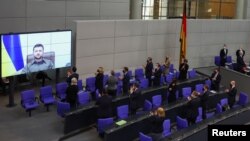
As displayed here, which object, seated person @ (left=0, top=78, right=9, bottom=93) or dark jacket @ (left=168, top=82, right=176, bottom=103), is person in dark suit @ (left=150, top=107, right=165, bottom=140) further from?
seated person @ (left=0, top=78, right=9, bottom=93)

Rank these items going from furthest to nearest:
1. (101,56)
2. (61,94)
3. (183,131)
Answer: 1. (101,56)
2. (61,94)
3. (183,131)

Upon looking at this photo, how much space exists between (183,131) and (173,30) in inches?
448

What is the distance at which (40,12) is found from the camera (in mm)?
17328

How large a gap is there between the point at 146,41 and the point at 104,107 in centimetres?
902

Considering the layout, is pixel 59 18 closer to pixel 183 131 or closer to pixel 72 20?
pixel 72 20

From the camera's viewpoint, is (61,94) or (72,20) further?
(72,20)

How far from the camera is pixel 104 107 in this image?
1211 centimetres

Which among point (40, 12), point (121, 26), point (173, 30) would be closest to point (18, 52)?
point (40, 12)

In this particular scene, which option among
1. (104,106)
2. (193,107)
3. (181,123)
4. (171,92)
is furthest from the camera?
(171,92)

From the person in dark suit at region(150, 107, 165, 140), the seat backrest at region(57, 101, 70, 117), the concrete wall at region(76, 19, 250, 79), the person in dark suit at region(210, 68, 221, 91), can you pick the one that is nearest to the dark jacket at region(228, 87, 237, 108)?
the person in dark suit at region(210, 68, 221, 91)

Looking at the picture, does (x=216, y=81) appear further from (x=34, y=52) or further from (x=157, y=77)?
(x=34, y=52)

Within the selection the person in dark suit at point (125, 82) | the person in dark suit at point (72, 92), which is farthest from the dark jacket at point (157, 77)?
the person in dark suit at point (72, 92)

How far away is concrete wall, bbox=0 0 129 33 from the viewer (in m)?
16.2

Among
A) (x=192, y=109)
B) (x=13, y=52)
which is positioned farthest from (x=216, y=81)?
(x=13, y=52)
